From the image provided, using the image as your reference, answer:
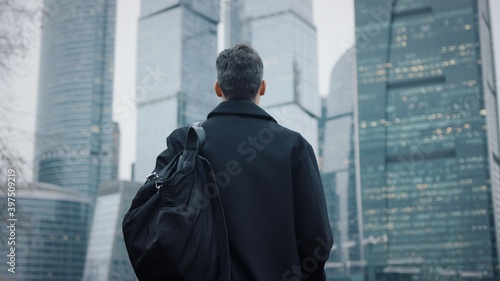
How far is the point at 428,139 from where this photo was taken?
111 m

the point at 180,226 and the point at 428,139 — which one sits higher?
the point at 428,139

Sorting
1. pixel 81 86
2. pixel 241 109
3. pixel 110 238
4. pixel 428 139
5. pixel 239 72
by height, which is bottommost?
pixel 110 238

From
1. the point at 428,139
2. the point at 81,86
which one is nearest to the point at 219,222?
the point at 428,139

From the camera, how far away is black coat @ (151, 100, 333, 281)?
1.98 meters

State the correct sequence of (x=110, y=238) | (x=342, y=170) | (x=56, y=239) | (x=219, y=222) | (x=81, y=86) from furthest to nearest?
1. (x=342, y=170)
2. (x=81, y=86)
3. (x=56, y=239)
4. (x=110, y=238)
5. (x=219, y=222)

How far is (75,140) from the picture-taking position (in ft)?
495

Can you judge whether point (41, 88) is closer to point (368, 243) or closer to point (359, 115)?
point (359, 115)

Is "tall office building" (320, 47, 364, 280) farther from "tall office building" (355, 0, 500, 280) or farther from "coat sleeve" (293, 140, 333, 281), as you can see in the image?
"coat sleeve" (293, 140, 333, 281)

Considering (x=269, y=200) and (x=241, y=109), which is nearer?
(x=269, y=200)

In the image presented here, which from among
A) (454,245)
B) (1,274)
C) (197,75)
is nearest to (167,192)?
(1,274)

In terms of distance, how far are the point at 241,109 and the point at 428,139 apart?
371ft

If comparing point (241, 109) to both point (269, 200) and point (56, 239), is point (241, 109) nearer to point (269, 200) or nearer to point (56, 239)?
point (269, 200)

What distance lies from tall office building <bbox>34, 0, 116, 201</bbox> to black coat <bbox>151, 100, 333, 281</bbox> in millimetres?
→ 148121

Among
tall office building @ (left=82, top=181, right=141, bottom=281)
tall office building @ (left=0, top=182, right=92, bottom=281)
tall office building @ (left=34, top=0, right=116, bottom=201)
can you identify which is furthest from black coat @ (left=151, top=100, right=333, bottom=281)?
tall office building @ (left=34, top=0, right=116, bottom=201)
